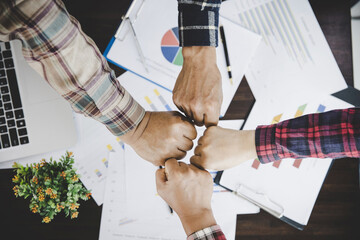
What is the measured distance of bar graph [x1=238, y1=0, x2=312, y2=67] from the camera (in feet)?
2.72

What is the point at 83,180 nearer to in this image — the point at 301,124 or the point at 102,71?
the point at 102,71

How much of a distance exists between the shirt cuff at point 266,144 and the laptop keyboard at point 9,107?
70 centimetres

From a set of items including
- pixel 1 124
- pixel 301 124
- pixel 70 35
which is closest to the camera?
pixel 70 35

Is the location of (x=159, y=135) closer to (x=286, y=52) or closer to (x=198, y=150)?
(x=198, y=150)

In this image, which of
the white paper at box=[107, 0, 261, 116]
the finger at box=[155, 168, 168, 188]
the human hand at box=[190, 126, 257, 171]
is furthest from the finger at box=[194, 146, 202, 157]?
the white paper at box=[107, 0, 261, 116]

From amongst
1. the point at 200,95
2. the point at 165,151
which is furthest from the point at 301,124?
the point at 165,151

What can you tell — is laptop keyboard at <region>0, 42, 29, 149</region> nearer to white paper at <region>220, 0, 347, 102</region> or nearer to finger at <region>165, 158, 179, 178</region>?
finger at <region>165, 158, 179, 178</region>

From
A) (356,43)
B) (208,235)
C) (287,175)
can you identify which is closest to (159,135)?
(208,235)

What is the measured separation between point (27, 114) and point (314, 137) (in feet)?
2.77

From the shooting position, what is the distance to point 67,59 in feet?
1.85

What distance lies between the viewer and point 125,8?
84 centimetres

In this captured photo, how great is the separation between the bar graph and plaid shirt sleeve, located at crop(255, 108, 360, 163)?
0.25m

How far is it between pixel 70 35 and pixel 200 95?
37cm

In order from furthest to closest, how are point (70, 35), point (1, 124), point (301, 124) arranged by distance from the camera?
point (1, 124) < point (301, 124) < point (70, 35)
